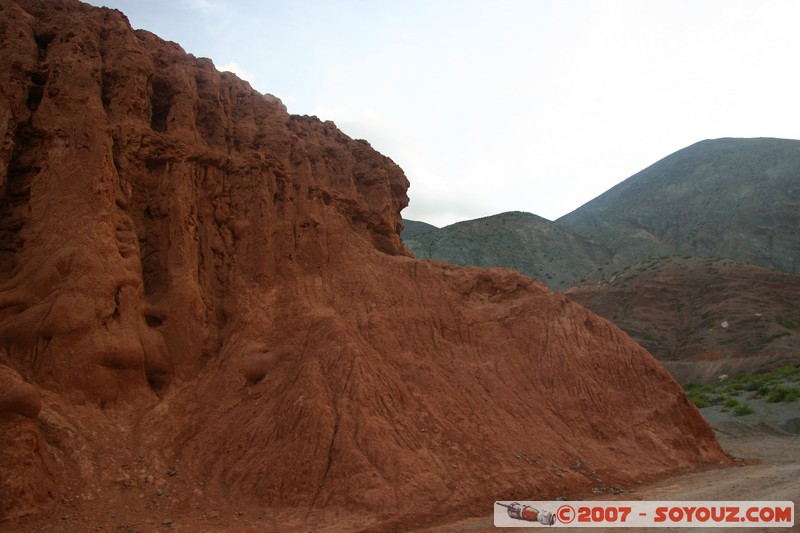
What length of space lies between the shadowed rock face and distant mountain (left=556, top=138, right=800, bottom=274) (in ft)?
216

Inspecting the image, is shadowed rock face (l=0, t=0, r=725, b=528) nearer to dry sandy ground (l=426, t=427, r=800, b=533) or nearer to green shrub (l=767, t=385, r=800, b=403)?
dry sandy ground (l=426, t=427, r=800, b=533)

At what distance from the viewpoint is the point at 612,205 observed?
106625 mm

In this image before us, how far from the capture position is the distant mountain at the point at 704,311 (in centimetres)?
4153

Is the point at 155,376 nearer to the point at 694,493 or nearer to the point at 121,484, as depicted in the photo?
the point at 121,484

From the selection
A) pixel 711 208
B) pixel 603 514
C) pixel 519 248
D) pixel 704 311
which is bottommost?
pixel 603 514

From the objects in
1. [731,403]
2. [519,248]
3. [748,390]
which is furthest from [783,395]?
[519,248]

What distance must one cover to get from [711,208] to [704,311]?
152 feet

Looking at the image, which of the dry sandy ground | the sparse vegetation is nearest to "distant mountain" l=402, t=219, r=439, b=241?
the sparse vegetation

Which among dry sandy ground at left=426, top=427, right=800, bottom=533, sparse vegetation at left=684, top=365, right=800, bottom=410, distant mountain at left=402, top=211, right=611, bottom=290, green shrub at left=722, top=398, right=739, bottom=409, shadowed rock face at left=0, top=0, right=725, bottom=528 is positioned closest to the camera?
dry sandy ground at left=426, top=427, right=800, bottom=533

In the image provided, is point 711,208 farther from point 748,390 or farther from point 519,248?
point 748,390

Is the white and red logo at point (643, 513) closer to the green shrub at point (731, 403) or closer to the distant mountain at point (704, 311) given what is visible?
the green shrub at point (731, 403)

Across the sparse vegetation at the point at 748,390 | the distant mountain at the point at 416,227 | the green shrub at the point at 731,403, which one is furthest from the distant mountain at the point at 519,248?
the green shrub at the point at 731,403

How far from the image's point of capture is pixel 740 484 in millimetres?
12953

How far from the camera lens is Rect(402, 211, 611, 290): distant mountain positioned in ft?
243
